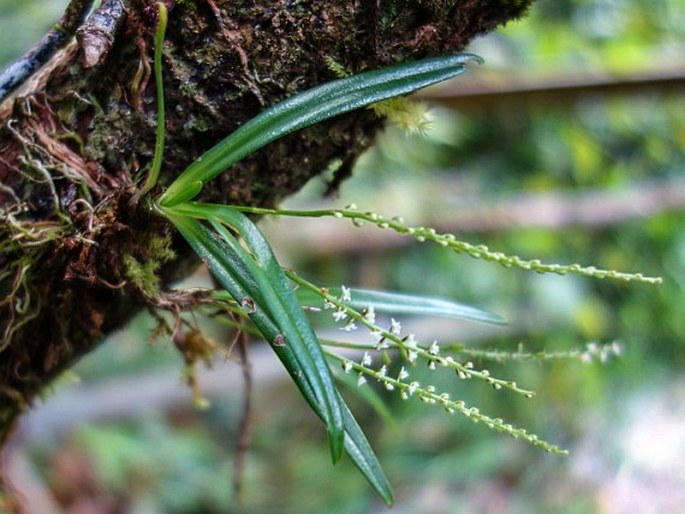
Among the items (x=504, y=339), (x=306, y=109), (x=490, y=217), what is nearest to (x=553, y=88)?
(x=490, y=217)

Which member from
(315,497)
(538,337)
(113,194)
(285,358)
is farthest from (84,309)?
(538,337)

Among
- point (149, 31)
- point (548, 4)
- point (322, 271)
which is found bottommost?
point (322, 271)

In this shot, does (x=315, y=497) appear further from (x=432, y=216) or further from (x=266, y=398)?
(x=432, y=216)

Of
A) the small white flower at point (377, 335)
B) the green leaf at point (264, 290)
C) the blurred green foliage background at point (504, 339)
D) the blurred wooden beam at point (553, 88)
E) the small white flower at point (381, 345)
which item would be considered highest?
the green leaf at point (264, 290)

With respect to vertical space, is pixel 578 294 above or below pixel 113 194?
below

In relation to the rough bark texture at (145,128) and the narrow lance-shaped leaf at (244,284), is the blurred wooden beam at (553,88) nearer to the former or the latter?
the rough bark texture at (145,128)

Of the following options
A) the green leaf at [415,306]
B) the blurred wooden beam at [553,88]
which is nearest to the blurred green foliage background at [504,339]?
the blurred wooden beam at [553,88]

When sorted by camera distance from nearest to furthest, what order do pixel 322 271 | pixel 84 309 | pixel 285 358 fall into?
pixel 285 358 → pixel 84 309 → pixel 322 271

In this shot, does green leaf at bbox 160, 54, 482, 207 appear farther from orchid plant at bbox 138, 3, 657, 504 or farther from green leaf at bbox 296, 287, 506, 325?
green leaf at bbox 296, 287, 506, 325
